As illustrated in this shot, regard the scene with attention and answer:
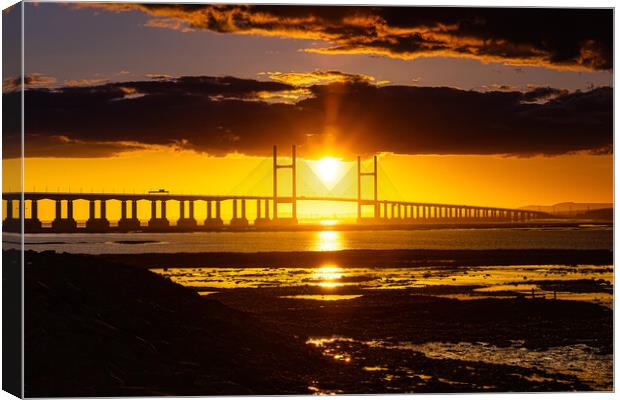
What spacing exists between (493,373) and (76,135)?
7359mm

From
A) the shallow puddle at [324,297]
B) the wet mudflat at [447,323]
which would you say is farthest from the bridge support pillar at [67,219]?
the shallow puddle at [324,297]

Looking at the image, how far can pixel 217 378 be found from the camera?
14594mm

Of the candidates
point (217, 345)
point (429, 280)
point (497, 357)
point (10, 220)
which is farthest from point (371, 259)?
point (10, 220)

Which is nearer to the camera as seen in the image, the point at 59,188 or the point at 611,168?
the point at 611,168

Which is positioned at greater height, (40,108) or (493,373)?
(40,108)

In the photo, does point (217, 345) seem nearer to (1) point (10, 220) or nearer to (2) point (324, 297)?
(1) point (10, 220)

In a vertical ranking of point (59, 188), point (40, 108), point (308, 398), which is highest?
point (40, 108)

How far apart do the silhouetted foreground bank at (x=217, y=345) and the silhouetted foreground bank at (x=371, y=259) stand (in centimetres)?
1556

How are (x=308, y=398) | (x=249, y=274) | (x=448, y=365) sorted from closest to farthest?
(x=308, y=398), (x=448, y=365), (x=249, y=274)

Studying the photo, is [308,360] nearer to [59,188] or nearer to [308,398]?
[308,398]

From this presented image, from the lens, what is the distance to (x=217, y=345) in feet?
51.1

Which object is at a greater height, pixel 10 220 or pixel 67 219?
pixel 10 220

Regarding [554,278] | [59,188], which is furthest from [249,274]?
[59,188]

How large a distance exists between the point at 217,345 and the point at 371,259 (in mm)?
24952
